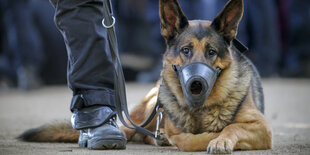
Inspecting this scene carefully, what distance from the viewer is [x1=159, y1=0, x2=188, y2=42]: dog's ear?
11.7ft

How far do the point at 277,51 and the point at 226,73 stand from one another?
807 cm

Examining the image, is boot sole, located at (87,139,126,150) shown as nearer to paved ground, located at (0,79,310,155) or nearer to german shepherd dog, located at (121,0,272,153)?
paved ground, located at (0,79,310,155)

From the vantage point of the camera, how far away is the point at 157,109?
3.88m

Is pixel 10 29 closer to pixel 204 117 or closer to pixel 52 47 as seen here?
pixel 52 47

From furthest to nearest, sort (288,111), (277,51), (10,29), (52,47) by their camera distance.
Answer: (277,51) < (52,47) < (10,29) < (288,111)

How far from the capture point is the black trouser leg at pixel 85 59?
3520 mm

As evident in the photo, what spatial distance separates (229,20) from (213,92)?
53cm

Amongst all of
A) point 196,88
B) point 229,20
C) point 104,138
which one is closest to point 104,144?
point 104,138

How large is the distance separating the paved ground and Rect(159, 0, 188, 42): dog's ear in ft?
2.85

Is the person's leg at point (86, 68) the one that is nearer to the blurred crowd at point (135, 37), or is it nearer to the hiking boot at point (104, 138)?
the hiking boot at point (104, 138)

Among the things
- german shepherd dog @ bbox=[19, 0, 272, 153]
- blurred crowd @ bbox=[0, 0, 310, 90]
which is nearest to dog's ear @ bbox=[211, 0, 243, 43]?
german shepherd dog @ bbox=[19, 0, 272, 153]

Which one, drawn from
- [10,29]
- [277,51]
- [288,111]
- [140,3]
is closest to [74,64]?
[288,111]

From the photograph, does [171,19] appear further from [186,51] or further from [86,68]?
[86,68]

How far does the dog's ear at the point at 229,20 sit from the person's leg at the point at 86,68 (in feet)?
2.78
